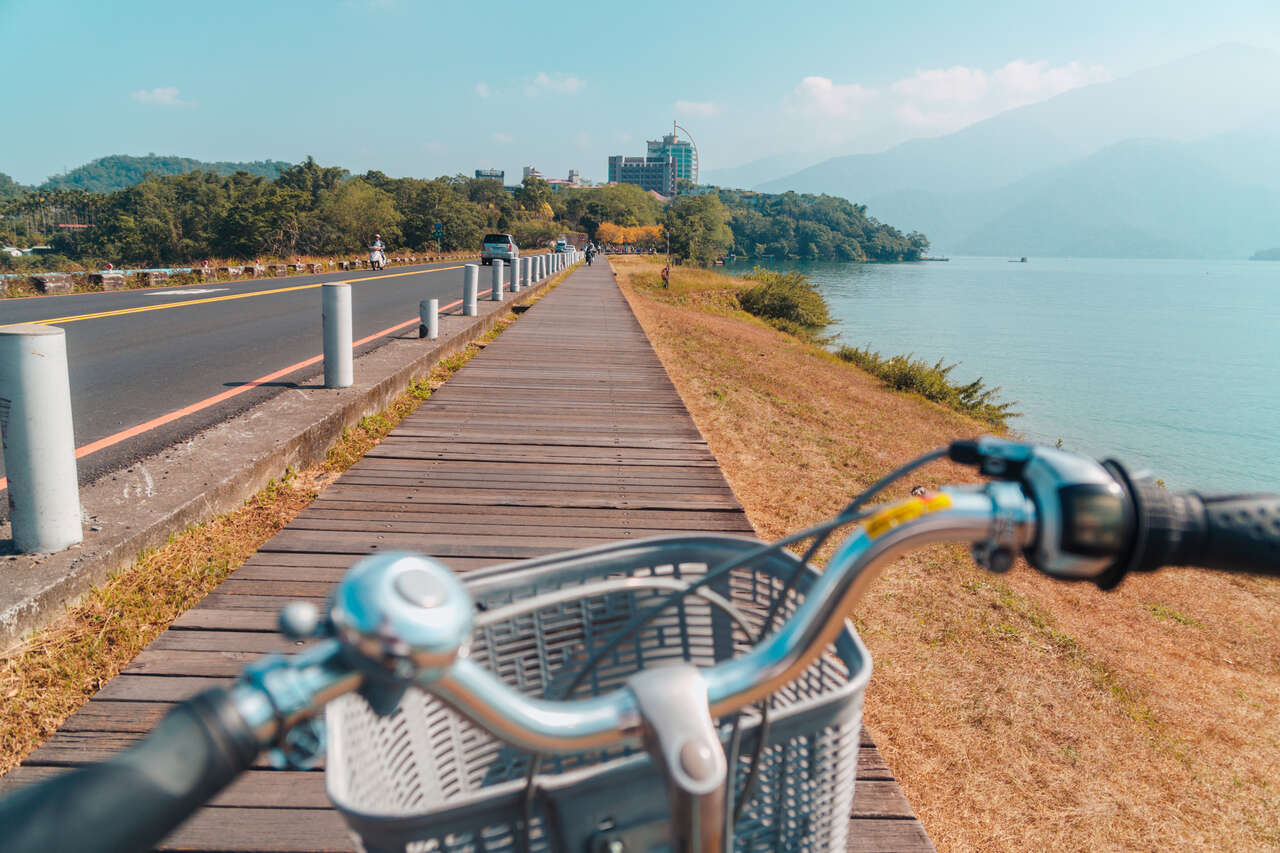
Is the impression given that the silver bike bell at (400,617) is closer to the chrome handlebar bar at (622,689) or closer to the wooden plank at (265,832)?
the chrome handlebar bar at (622,689)

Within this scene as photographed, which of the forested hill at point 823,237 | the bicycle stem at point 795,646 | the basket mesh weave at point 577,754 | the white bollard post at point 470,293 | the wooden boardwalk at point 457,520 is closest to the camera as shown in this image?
the bicycle stem at point 795,646

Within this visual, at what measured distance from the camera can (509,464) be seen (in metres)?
5.02

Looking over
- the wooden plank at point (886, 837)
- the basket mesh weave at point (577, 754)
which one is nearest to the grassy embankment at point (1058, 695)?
the wooden plank at point (886, 837)

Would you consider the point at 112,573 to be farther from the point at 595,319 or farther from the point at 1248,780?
the point at 595,319

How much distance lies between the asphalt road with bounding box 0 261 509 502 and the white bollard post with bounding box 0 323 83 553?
1487 millimetres

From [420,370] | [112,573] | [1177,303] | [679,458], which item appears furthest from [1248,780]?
[1177,303]

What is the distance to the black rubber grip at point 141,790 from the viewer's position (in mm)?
566

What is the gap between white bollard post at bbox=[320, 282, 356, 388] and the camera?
6074 millimetres

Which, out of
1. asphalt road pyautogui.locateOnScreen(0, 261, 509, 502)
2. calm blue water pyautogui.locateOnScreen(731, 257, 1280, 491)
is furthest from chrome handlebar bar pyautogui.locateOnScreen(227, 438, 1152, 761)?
asphalt road pyautogui.locateOnScreen(0, 261, 509, 502)

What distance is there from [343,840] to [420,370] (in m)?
6.33

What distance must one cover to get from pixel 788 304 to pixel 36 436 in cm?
3376

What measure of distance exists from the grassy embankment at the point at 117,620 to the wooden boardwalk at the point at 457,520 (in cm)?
15

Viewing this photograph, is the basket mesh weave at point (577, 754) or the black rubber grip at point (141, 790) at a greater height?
the black rubber grip at point (141, 790)

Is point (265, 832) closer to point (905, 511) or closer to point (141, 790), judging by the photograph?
point (141, 790)
